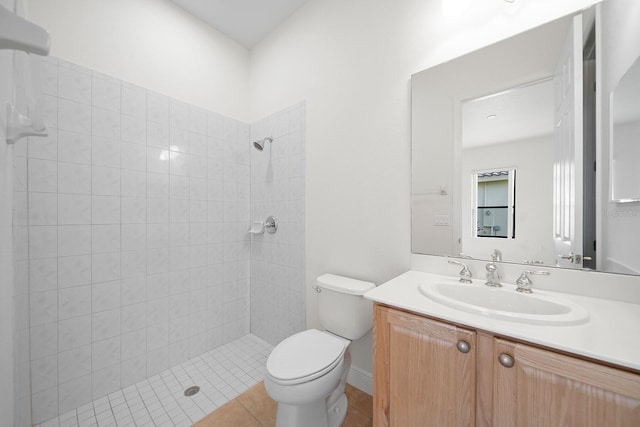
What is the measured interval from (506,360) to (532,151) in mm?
876

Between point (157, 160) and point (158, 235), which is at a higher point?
point (157, 160)

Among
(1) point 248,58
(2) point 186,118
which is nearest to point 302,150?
(2) point 186,118

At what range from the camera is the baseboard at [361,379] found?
1.52m

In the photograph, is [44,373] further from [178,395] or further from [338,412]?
[338,412]

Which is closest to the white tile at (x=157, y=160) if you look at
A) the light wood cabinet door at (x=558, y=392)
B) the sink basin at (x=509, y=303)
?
the sink basin at (x=509, y=303)

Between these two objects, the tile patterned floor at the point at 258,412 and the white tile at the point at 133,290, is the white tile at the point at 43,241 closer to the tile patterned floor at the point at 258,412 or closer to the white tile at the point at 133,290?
the white tile at the point at 133,290

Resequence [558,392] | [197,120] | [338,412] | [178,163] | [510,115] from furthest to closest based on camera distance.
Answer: [197,120]
[178,163]
[338,412]
[510,115]
[558,392]

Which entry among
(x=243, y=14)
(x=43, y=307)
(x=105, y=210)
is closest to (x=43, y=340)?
(x=43, y=307)

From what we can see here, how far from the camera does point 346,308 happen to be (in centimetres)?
140

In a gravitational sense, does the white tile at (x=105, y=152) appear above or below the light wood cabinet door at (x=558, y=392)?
above

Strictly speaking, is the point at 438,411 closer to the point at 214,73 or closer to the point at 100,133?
the point at 100,133

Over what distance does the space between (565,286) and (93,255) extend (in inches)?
96.6

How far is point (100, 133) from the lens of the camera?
5.02ft

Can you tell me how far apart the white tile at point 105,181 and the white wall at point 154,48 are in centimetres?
64
